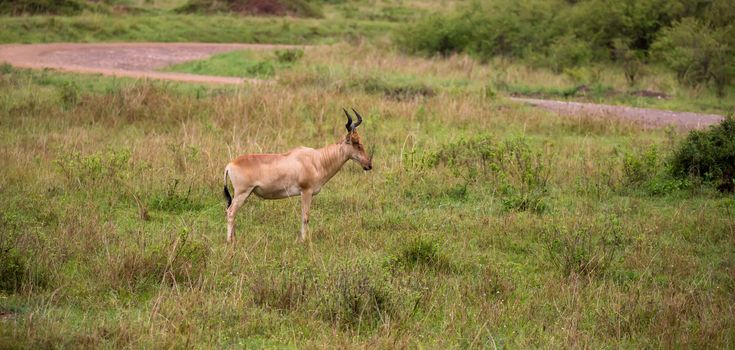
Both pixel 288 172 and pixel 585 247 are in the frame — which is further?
pixel 288 172

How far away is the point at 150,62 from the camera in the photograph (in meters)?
23.7

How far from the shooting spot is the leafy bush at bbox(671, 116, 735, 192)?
11273mm

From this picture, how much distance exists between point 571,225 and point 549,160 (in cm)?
288

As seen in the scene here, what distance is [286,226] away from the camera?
9219 mm

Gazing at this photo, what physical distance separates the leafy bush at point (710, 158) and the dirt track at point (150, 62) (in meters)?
3.93

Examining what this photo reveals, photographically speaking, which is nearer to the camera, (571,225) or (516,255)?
(516,255)

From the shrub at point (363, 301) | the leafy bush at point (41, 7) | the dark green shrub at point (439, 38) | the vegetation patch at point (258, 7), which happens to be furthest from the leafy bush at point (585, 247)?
the vegetation patch at point (258, 7)

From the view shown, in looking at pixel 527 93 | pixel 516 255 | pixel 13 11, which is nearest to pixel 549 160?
pixel 516 255

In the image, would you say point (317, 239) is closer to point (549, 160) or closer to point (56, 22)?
point (549, 160)

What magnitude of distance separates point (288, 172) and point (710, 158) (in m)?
5.94

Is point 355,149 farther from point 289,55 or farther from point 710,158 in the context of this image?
point 289,55

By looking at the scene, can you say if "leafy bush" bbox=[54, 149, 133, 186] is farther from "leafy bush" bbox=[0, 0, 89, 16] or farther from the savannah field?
"leafy bush" bbox=[0, 0, 89, 16]

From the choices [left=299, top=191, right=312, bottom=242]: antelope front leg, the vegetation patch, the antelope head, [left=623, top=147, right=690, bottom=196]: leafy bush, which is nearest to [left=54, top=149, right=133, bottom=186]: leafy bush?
[left=299, top=191, right=312, bottom=242]: antelope front leg

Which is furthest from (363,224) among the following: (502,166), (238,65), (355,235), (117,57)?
(117,57)
